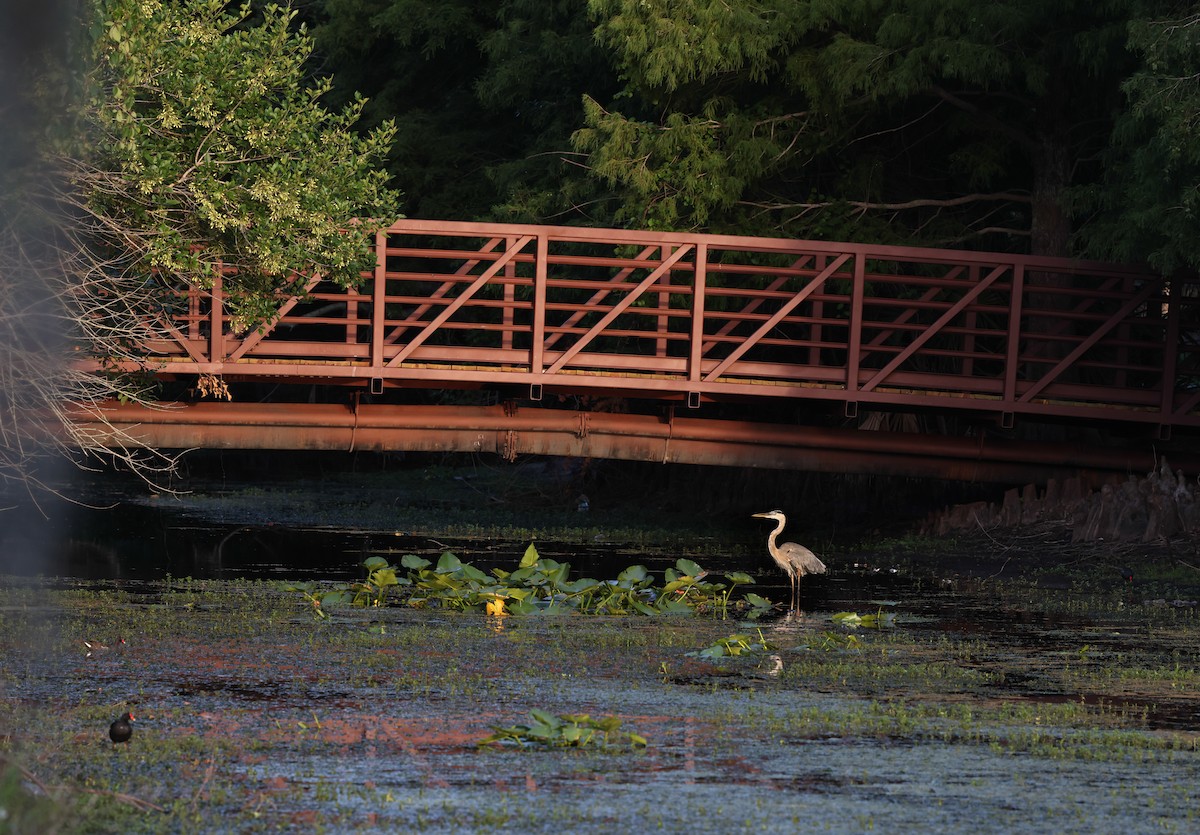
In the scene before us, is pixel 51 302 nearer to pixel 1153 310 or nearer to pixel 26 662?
pixel 26 662

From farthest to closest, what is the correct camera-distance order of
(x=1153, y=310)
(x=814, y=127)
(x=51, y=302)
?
(x=814, y=127) → (x=1153, y=310) → (x=51, y=302)

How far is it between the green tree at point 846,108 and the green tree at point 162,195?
17.1 ft

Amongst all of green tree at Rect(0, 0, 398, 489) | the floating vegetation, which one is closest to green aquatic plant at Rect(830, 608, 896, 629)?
the floating vegetation

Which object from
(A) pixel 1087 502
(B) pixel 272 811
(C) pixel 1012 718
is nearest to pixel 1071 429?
(A) pixel 1087 502

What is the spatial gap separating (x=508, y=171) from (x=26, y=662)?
15202 mm

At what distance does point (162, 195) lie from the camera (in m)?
13.8

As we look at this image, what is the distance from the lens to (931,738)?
28.0 ft

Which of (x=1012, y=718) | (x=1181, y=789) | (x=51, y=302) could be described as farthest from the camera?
(x=51, y=302)

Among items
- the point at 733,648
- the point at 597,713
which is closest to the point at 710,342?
the point at 733,648

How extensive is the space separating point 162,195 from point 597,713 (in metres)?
6.68

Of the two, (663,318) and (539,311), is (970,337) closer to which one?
(663,318)

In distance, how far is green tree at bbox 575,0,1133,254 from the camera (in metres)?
19.2

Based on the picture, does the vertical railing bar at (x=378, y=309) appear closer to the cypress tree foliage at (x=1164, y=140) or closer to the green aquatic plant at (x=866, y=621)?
the green aquatic plant at (x=866, y=621)

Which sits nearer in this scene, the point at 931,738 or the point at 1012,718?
the point at 931,738
